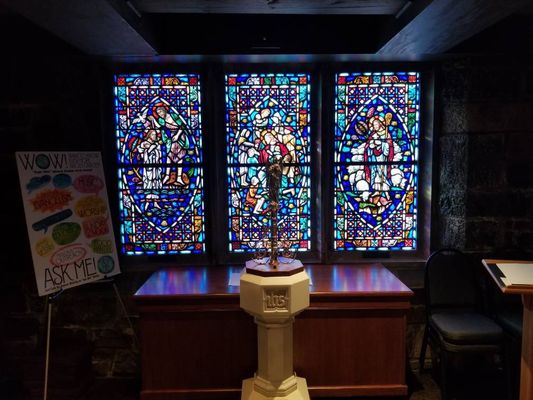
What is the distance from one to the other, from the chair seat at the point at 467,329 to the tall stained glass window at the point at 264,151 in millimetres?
1076

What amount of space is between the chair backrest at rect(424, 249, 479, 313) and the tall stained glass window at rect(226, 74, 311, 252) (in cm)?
92

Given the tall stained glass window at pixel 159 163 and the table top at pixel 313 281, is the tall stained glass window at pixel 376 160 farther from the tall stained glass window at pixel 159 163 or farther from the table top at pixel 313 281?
the tall stained glass window at pixel 159 163

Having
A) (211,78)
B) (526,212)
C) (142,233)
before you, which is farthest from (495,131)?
(142,233)

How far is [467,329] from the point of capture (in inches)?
89.4

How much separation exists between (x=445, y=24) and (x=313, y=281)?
5.58ft

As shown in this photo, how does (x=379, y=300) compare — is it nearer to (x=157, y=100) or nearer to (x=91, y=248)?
(x=91, y=248)

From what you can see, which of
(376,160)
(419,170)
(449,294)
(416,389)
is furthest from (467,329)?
(376,160)

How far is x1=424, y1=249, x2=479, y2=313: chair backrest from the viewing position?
101 inches

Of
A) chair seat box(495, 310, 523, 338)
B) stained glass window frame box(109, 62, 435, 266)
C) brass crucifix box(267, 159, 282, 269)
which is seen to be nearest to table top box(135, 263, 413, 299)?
stained glass window frame box(109, 62, 435, 266)

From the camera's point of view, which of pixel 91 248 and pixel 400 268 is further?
pixel 400 268

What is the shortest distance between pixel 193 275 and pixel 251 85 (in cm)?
146

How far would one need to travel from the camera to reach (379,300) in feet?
7.54

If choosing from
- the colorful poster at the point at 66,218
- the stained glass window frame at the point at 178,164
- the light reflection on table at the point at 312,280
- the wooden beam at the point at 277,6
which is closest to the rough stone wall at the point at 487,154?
the light reflection on table at the point at 312,280

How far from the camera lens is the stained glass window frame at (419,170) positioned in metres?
2.82
